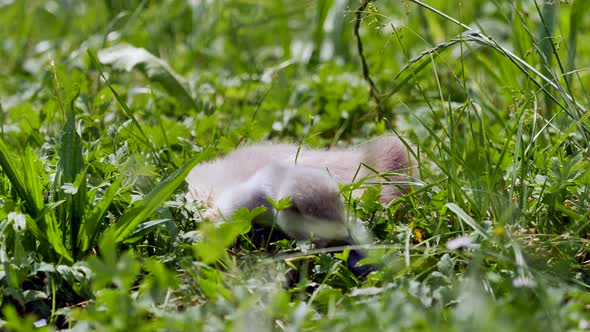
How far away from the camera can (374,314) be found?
163 cm

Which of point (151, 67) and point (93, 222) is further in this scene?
point (151, 67)

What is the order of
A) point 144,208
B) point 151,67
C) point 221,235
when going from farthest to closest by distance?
1. point 151,67
2. point 144,208
3. point 221,235

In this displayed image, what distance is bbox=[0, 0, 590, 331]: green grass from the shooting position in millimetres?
1756

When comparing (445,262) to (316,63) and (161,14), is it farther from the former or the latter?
(161,14)

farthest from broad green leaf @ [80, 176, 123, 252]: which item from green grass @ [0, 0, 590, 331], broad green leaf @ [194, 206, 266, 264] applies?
broad green leaf @ [194, 206, 266, 264]

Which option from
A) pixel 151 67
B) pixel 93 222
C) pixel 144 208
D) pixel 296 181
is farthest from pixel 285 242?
pixel 151 67

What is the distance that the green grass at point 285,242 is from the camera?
1.76 meters

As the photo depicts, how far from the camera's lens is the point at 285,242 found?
2.46 meters

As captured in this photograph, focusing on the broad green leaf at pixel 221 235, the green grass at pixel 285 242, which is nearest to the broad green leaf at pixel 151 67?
the green grass at pixel 285 242

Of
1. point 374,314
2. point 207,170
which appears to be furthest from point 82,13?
point 374,314

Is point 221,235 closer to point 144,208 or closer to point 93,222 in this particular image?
point 144,208

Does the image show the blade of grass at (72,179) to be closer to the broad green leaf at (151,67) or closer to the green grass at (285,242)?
the green grass at (285,242)

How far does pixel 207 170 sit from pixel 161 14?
287cm

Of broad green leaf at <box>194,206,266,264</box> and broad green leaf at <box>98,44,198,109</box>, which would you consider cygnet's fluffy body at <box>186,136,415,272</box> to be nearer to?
broad green leaf at <box>194,206,266,264</box>
